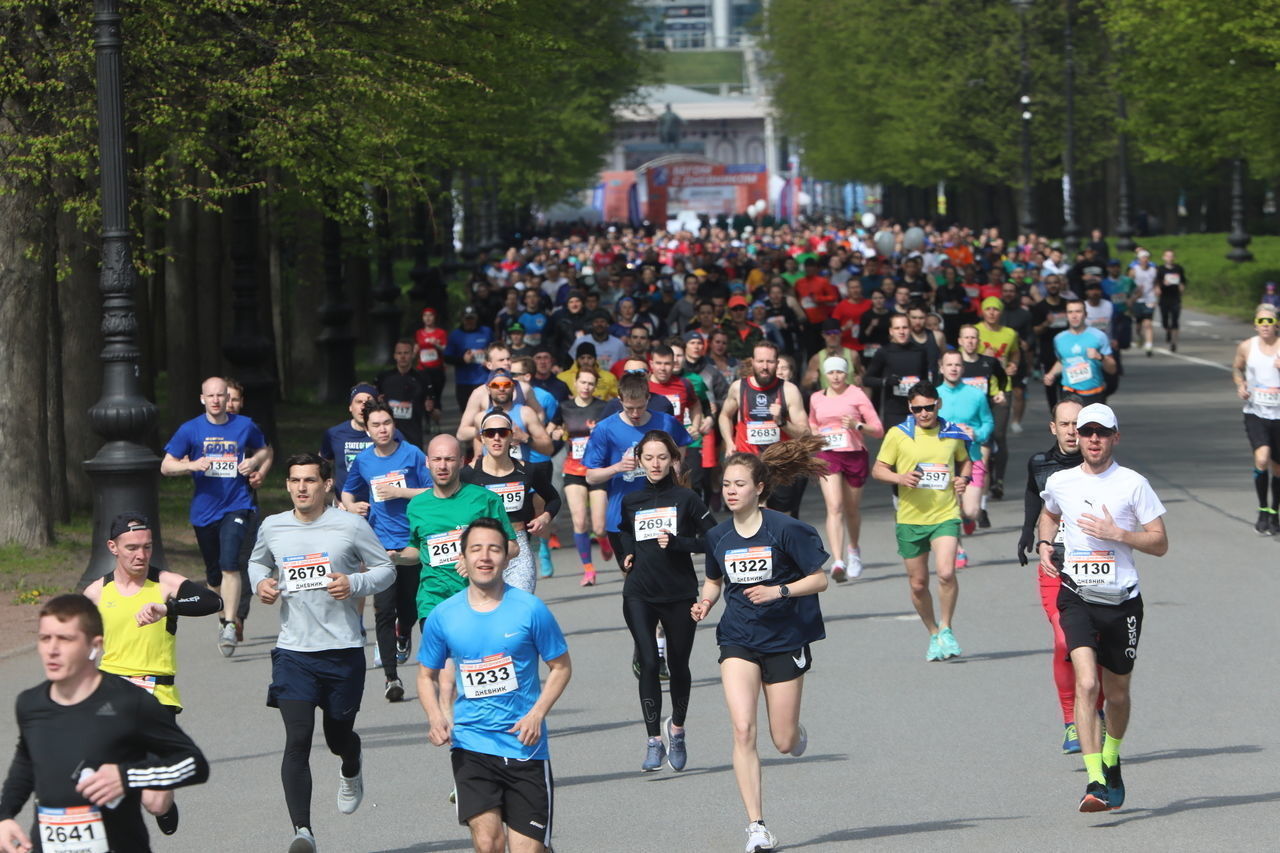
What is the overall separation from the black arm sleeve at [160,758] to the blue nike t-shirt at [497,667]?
4.91 feet

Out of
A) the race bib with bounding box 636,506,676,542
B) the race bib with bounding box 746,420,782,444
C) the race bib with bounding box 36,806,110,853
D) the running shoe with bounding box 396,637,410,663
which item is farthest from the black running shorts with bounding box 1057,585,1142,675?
the race bib with bounding box 746,420,782,444

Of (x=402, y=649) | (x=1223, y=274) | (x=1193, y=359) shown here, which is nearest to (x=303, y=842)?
(x=402, y=649)

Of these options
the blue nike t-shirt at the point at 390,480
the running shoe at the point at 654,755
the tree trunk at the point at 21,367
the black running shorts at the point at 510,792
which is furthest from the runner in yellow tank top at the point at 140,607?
the tree trunk at the point at 21,367

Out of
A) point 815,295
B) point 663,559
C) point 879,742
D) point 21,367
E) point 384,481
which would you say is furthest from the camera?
point 815,295

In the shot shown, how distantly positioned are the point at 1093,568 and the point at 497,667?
2.85 m

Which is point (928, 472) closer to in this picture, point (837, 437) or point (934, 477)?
point (934, 477)

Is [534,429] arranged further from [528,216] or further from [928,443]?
[528,216]

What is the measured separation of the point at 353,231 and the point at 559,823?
17822mm

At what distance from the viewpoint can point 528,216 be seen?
92.2m

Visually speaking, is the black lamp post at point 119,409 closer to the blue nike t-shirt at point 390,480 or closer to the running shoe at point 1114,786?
the blue nike t-shirt at point 390,480

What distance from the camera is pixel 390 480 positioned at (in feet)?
39.8

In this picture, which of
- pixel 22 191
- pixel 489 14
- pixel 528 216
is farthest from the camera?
pixel 528 216

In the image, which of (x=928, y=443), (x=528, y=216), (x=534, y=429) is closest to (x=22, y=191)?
(x=534, y=429)

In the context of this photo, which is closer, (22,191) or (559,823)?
(559,823)
